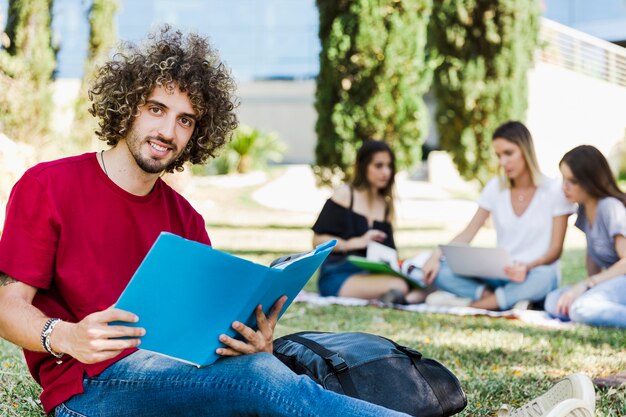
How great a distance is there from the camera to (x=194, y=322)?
201 centimetres

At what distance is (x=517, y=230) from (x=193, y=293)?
14.9 feet

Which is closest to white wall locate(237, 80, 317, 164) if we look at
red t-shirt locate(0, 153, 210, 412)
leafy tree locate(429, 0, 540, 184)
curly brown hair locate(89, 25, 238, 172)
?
leafy tree locate(429, 0, 540, 184)

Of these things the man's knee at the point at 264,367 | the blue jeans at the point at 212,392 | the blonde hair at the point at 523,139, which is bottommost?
A: the blue jeans at the point at 212,392

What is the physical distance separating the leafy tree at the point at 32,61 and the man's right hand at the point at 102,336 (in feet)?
34.3

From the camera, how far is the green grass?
3.18m

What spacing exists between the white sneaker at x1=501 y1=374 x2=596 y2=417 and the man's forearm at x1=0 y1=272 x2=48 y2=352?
4.37 feet

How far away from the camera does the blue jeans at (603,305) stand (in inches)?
202

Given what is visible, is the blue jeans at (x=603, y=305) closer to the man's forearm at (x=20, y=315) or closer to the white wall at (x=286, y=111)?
the man's forearm at (x=20, y=315)

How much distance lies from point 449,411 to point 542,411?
275mm

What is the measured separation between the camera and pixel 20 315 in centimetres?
212

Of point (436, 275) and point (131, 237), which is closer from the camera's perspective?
point (131, 237)

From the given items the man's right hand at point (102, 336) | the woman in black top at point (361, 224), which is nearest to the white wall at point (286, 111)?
the woman in black top at point (361, 224)

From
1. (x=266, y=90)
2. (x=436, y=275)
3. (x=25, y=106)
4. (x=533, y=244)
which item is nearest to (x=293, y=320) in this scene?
(x=436, y=275)

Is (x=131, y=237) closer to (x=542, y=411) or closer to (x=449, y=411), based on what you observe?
(x=449, y=411)
